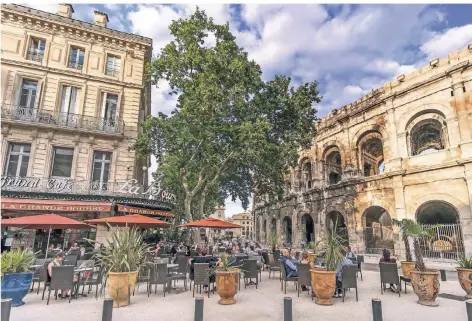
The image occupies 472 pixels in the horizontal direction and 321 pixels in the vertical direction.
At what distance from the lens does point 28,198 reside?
13.0 m

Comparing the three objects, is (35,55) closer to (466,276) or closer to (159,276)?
(159,276)

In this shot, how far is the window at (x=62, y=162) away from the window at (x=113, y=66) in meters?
5.35

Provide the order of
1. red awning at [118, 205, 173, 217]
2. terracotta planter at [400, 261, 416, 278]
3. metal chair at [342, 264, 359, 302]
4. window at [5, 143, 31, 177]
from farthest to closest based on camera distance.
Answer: window at [5, 143, 31, 177], red awning at [118, 205, 173, 217], terracotta planter at [400, 261, 416, 278], metal chair at [342, 264, 359, 302]

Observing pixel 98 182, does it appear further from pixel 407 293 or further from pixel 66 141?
pixel 407 293

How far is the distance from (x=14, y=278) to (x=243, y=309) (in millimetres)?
5133

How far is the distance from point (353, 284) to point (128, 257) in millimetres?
5524

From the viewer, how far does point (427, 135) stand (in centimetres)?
2158

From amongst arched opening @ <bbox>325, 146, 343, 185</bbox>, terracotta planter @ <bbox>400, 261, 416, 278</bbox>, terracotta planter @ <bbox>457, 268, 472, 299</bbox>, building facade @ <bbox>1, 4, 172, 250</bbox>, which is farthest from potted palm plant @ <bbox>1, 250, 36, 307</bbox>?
arched opening @ <bbox>325, 146, 343, 185</bbox>

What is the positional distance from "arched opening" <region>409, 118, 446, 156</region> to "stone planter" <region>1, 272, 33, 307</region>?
19105mm

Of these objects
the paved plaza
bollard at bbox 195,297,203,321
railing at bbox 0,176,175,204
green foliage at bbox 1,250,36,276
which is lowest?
the paved plaza

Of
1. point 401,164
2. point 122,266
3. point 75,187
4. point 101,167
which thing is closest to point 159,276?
point 122,266

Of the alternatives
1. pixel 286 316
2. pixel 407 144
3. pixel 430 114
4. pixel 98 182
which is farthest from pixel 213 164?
pixel 430 114

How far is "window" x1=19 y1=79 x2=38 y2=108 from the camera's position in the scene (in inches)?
587

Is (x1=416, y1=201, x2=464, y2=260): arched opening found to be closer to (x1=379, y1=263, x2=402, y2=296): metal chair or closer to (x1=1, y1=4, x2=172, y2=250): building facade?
(x1=379, y1=263, x2=402, y2=296): metal chair
